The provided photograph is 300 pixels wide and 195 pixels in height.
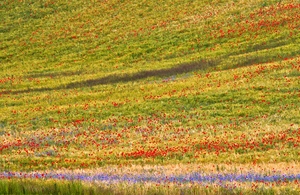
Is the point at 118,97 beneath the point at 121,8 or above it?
beneath

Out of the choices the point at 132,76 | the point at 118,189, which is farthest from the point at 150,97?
the point at 118,189

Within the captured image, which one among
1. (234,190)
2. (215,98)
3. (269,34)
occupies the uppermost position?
(269,34)

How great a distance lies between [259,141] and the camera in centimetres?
→ 2384

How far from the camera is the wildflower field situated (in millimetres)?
14672

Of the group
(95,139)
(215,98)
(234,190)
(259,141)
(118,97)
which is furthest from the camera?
(118,97)

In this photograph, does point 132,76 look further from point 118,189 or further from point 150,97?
point 118,189

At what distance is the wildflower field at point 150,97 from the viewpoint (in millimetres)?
14672

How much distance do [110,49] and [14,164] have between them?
44.7 meters

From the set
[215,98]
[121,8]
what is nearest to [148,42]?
[121,8]

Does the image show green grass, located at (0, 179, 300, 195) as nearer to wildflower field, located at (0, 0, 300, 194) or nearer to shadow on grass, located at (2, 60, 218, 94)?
wildflower field, located at (0, 0, 300, 194)

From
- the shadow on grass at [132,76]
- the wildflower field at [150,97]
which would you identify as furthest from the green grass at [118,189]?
the shadow on grass at [132,76]

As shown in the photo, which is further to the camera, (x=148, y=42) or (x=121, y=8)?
(x=121, y=8)

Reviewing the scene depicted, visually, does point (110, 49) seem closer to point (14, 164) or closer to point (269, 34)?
point (269, 34)

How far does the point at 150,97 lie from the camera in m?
40.4
